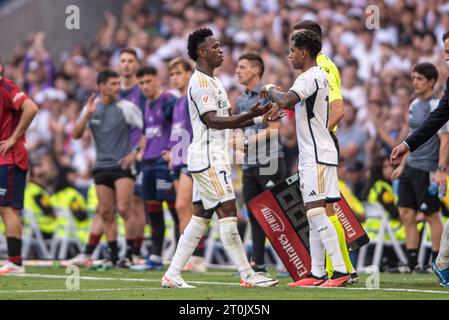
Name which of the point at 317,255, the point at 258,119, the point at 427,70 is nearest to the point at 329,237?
the point at 317,255

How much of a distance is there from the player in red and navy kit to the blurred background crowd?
5.28 meters

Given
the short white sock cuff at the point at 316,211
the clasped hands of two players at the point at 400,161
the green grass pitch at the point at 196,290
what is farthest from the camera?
the short white sock cuff at the point at 316,211

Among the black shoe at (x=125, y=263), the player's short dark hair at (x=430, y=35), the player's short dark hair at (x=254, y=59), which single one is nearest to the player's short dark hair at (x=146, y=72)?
the player's short dark hair at (x=254, y=59)

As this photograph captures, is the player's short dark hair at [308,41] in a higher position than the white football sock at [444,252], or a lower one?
higher

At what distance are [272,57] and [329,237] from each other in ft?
36.6

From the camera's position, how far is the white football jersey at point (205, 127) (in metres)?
10.5

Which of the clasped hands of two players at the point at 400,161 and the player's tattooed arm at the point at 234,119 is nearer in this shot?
the player's tattooed arm at the point at 234,119

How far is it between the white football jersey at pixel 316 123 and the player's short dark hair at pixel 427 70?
3.41 m

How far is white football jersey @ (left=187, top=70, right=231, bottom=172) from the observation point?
10.5 metres

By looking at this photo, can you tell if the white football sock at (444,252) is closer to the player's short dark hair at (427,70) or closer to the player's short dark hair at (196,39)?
the player's short dark hair at (196,39)

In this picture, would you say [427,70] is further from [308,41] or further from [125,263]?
[125,263]

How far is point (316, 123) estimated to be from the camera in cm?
1048

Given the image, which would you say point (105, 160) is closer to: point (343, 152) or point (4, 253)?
point (343, 152)
